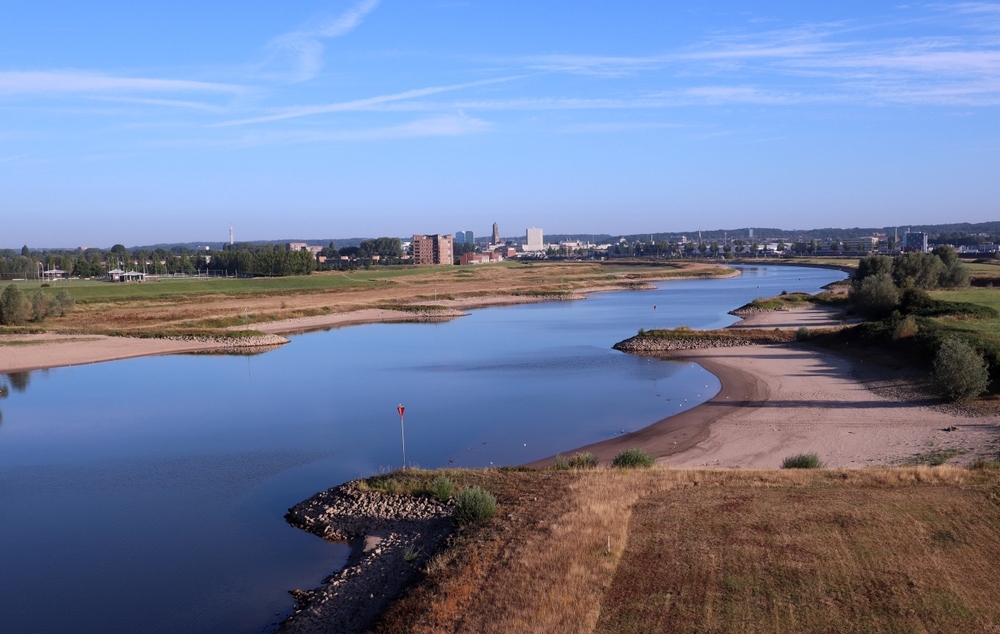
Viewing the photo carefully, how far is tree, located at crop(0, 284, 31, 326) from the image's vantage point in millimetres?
46281

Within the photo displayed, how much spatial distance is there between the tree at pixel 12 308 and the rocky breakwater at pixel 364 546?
39.7 metres

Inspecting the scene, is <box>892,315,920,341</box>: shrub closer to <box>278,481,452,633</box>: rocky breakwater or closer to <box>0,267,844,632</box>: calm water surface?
<box>0,267,844,632</box>: calm water surface

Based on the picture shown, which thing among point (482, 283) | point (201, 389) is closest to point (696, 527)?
point (201, 389)

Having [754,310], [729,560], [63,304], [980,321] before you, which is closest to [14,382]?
[63,304]

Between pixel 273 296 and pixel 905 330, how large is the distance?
5275cm

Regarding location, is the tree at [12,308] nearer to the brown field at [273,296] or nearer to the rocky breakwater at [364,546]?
the brown field at [273,296]

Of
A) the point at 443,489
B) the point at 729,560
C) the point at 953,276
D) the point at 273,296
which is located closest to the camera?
the point at 729,560

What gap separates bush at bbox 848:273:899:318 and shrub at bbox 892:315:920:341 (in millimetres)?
9339

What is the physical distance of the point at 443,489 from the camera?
14.1 meters

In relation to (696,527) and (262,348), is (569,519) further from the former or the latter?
(262,348)

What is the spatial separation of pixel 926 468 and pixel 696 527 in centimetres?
553

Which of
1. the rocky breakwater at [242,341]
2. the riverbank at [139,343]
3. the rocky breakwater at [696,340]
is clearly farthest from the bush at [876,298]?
the rocky breakwater at [242,341]

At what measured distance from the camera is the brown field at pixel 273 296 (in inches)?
1917

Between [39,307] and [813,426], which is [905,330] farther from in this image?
[39,307]
